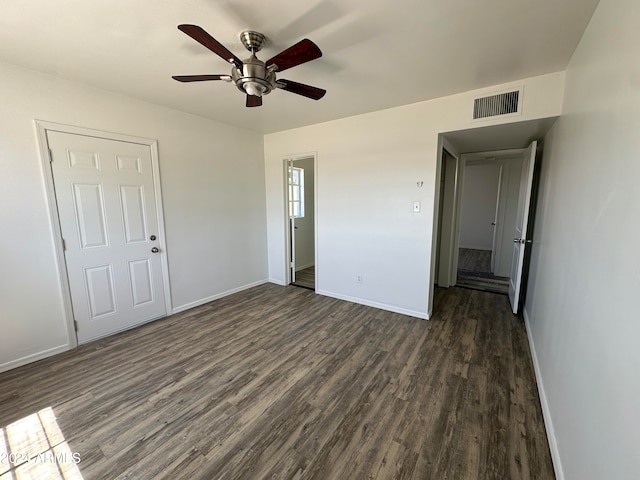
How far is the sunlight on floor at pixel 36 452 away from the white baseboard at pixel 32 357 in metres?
0.82

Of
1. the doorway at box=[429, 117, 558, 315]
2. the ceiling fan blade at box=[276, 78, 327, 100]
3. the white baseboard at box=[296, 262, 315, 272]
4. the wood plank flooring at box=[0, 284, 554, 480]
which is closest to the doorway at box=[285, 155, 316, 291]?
the white baseboard at box=[296, 262, 315, 272]

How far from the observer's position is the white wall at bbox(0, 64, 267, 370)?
2154 mm

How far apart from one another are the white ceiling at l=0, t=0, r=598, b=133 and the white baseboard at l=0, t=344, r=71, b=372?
2.44 metres

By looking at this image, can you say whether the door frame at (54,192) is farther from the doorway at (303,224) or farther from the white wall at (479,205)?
the white wall at (479,205)

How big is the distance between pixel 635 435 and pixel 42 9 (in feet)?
10.5

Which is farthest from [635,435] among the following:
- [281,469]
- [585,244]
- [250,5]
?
[250,5]

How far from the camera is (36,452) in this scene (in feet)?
4.97

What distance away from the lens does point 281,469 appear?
1.40m

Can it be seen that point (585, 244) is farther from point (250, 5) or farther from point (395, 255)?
point (250, 5)

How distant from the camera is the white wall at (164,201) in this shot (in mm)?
2154

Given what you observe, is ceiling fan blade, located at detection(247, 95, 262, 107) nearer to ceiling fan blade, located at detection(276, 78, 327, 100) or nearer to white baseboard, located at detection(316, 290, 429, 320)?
ceiling fan blade, located at detection(276, 78, 327, 100)

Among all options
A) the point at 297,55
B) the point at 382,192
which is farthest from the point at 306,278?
the point at 297,55

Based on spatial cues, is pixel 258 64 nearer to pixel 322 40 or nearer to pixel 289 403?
pixel 322 40

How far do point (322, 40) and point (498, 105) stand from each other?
1.83m
